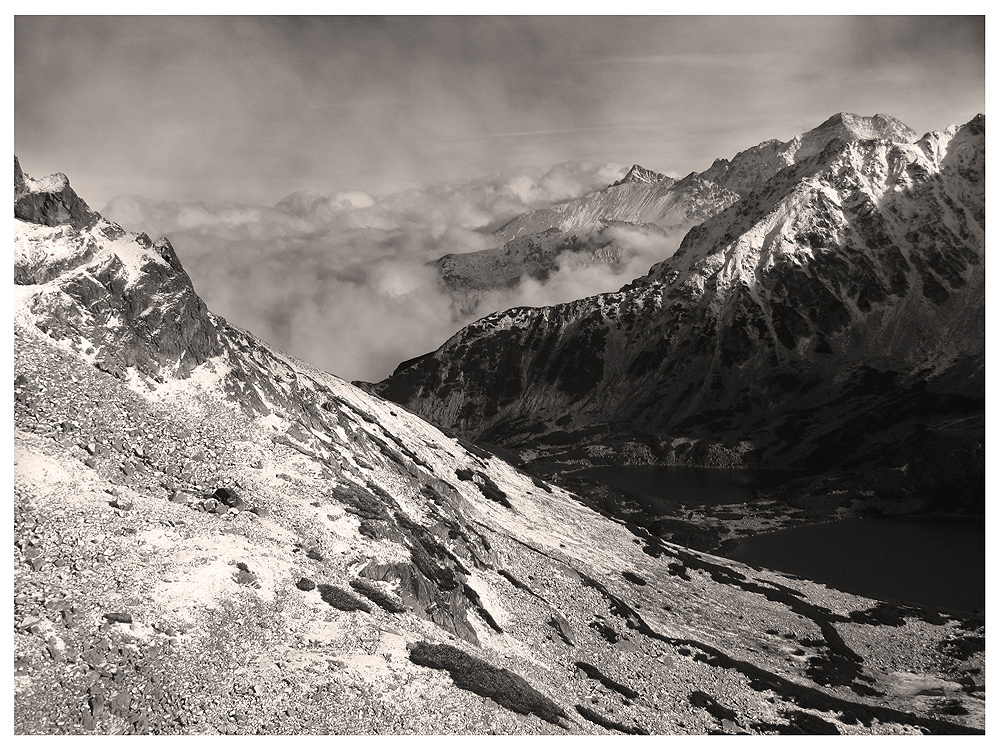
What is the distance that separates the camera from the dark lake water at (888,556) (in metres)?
126

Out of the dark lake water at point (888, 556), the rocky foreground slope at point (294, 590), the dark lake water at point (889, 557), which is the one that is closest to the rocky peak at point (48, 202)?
the rocky foreground slope at point (294, 590)

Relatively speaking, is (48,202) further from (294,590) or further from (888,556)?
(888,556)

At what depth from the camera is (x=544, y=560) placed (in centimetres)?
7875

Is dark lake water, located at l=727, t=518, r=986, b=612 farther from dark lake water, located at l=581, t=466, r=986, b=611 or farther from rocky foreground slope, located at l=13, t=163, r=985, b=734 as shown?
rocky foreground slope, located at l=13, t=163, r=985, b=734

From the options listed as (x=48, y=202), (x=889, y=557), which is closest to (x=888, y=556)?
(x=889, y=557)

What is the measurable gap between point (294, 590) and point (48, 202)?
154ft

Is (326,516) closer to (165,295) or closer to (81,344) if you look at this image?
(81,344)

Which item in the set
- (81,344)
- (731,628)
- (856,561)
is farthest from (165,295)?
(856,561)

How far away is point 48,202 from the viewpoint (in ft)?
218

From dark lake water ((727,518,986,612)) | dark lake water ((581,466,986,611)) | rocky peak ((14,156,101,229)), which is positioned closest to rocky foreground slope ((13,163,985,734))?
rocky peak ((14,156,101,229))

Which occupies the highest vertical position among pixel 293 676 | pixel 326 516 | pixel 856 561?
pixel 856 561

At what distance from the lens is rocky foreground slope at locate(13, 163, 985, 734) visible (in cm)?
3503

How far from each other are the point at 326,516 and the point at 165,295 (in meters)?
28.5

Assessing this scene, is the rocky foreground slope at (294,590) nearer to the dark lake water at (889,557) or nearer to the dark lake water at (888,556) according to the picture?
the dark lake water at (889,557)
